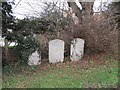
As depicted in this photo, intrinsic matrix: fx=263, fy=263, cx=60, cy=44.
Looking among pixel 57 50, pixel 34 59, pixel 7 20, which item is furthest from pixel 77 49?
pixel 7 20

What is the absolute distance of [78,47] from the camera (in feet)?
38.6

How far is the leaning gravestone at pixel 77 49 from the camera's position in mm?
11734

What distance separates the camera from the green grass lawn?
8031 millimetres

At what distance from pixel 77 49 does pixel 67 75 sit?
9.55ft

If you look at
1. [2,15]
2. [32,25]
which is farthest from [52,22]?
[2,15]

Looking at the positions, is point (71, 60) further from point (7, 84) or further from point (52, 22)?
point (7, 84)

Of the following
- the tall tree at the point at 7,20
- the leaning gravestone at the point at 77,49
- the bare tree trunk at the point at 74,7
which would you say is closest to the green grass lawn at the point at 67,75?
the leaning gravestone at the point at 77,49

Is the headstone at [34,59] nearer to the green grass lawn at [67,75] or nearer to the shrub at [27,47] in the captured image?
the shrub at [27,47]

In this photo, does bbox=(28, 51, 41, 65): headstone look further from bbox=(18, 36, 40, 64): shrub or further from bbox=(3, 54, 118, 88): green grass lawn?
bbox=(3, 54, 118, 88): green grass lawn

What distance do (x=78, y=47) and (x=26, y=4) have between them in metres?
4.20

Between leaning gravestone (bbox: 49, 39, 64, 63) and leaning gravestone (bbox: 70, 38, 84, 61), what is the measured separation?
0.50 metres

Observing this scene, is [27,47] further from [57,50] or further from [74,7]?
[74,7]

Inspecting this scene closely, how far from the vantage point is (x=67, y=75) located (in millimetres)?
9062

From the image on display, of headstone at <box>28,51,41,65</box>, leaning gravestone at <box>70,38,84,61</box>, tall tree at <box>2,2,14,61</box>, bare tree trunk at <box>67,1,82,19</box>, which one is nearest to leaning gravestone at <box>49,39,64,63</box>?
leaning gravestone at <box>70,38,84,61</box>
